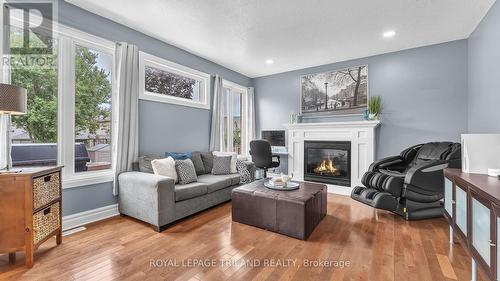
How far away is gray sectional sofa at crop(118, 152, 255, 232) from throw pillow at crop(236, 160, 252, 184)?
607mm

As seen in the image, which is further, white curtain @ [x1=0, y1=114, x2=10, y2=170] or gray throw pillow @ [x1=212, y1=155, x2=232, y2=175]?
gray throw pillow @ [x1=212, y1=155, x2=232, y2=175]

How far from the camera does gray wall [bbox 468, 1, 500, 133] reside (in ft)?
8.00

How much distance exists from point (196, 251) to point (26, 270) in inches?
52.0

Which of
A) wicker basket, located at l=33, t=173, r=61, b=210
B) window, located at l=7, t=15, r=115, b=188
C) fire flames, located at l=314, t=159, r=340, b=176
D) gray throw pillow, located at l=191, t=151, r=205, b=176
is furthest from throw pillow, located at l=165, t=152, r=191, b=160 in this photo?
fire flames, located at l=314, t=159, r=340, b=176

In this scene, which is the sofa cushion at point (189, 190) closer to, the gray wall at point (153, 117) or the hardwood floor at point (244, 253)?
the hardwood floor at point (244, 253)

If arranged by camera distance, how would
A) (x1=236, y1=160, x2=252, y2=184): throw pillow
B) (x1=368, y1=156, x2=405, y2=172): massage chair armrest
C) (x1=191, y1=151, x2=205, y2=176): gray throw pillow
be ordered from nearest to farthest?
1. (x1=368, y1=156, x2=405, y2=172): massage chair armrest
2. (x1=191, y1=151, x2=205, y2=176): gray throw pillow
3. (x1=236, y1=160, x2=252, y2=184): throw pillow

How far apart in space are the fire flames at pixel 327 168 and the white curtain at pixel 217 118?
2168mm

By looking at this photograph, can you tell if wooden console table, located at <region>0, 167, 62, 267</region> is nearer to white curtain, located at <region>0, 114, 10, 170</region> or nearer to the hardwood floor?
the hardwood floor

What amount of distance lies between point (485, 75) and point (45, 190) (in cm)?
510

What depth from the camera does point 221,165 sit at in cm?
370

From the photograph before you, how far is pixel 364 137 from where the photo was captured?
3975 millimetres

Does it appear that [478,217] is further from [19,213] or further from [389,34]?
[19,213]

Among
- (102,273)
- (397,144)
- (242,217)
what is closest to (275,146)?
(397,144)

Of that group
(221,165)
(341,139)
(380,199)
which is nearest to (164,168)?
(221,165)
